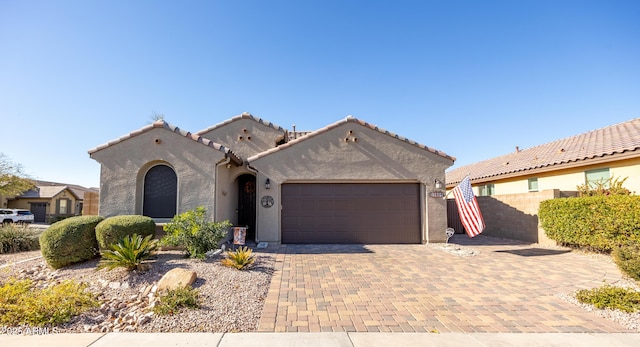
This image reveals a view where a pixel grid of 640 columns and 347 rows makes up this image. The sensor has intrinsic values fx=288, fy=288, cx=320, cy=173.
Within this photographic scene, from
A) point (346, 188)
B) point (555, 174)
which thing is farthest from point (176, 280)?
point (555, 174)

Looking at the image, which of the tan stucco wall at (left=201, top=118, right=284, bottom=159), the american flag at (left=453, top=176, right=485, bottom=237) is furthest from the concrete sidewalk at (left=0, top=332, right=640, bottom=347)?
the tan stucco wall at (left=201, top=118, right=284, bottom=159)

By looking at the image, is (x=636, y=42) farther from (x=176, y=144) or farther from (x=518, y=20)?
(x=176, y=144)

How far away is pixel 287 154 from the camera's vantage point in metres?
11.5

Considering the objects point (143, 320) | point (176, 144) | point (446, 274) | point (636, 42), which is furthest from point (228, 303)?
point (636, 42)

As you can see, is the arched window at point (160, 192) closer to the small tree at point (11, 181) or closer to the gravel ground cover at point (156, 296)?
the gravel ground cover at point (156, 296)

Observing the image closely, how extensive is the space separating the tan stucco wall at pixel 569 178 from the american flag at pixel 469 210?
5.29m

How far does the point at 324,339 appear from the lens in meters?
3.93

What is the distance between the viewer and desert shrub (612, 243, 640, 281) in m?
6.29

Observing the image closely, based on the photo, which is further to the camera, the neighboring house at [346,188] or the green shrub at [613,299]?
the neighboring house at [346,188]

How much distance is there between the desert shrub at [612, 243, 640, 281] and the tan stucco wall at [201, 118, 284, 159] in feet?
40.2

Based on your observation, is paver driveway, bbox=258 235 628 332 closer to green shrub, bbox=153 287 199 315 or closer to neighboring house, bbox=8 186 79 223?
green shrub, bbox=153 287 199 315

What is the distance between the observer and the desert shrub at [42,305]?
439 cm

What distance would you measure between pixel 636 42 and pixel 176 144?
1770 centimetres

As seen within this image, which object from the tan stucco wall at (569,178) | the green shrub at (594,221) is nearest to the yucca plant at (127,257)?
the green shrub at (594,221)
